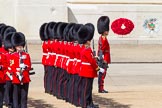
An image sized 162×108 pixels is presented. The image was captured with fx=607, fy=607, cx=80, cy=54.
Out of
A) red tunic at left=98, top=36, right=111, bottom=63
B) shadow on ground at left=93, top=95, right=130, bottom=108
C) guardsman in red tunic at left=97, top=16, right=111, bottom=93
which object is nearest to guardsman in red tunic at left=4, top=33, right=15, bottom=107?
shadow on ground at left=93, top=95, right=130, bottom=108

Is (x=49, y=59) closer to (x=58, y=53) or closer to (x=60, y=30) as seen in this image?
(x=58, y=53)

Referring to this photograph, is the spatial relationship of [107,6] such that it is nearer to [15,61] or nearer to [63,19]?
[63,19]

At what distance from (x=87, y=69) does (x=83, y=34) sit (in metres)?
0.75

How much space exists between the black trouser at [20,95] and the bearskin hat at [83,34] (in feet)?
5.26

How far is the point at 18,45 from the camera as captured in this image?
10516 mm

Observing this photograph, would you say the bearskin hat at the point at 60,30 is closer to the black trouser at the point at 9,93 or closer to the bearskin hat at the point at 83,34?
the bearskin hat at the point at 83,34

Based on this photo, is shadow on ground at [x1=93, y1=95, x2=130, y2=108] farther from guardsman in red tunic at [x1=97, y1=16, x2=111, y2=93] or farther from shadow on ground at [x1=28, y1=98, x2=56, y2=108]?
shadow on ground at [x1=28, y1=98, x2=56, y2=108]

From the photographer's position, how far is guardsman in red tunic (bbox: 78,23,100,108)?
1122 centimetres

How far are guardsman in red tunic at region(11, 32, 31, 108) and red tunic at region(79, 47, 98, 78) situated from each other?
4.20 feet

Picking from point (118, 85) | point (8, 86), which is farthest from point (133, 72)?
point (8, 86)

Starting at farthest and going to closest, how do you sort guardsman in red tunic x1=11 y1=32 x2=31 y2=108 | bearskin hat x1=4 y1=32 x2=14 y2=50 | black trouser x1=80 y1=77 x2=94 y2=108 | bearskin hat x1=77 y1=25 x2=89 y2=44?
bearskin hat x1=77 y1=25 x2=89 y2=44
black trouser x1=80 y1=77 x2=94 y2=108
bearskin hat x1=4 y1=32 x2=14 y2=50
guardsman in red tunic x1=11 y1=32 x2=31 y2=108

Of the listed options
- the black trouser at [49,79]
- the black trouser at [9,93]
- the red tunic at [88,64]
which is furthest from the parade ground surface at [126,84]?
the red tunic at [88,64]

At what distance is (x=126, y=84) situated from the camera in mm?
15562

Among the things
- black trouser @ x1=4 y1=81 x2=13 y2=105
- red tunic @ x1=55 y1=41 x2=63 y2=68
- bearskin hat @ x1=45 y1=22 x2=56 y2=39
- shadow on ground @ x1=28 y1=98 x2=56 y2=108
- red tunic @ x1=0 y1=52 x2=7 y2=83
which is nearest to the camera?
red tunic @ x1=0 y1=52 x2=7 y2=83
